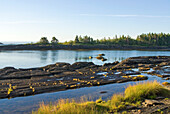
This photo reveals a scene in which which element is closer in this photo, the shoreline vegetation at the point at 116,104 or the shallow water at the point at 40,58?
the shoreline vegetation at the point at 116,104

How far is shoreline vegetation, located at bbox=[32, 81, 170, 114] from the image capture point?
1419 centimetres

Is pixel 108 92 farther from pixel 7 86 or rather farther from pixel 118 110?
pixel 7 86

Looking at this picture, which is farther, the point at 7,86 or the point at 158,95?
the point at 7,86

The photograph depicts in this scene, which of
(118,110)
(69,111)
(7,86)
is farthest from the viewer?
(7,86)

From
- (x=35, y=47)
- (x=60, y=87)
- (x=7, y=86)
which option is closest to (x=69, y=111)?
(x=60, y=87)

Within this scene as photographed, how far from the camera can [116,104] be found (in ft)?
54.7

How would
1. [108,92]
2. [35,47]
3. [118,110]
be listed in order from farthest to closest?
1. [35,47]
2. [108,92]
3. [118,110]

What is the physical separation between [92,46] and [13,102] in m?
165

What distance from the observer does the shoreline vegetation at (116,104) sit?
14.2m

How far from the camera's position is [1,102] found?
2125cm

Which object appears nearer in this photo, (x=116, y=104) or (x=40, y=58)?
(x=116, y=104)

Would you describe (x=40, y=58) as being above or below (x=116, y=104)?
above

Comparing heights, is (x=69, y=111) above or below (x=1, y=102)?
above

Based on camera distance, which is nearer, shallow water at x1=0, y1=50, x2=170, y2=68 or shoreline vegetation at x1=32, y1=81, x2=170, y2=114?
shoreline vegetation at x1=32, y1=81, x2=170, y2=114
